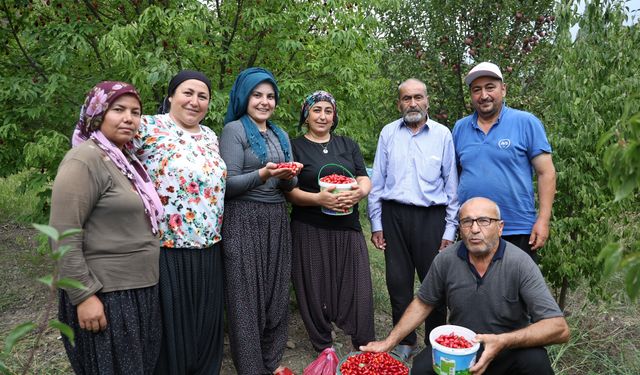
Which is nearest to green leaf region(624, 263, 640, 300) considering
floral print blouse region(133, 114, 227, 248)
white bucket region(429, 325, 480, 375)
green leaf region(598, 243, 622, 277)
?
green leaf region(598, 243, 622, 277)

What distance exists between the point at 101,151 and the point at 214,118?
4.08 ft

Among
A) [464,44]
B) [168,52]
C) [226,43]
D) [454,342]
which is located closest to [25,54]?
[168,52]

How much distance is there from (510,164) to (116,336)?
2.58m

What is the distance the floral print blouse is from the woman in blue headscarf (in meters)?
0.23

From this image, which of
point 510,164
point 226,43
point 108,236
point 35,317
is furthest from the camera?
point 35,317

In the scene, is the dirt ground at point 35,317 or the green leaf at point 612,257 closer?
the green leaf at point 612,257

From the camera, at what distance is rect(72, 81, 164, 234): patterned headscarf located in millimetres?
2402

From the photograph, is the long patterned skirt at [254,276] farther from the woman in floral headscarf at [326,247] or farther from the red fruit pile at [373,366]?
the red fruit pile at [373,366]

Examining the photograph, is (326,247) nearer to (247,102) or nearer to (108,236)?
(247,102)

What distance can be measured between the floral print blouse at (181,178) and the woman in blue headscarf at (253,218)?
23 centimetres

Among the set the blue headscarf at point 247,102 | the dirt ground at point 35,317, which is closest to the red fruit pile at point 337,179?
the blue headscarf at point 247,102

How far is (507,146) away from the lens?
3.33 meters

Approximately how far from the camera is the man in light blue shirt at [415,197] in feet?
12.0

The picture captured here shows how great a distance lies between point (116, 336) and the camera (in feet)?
8.00
